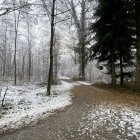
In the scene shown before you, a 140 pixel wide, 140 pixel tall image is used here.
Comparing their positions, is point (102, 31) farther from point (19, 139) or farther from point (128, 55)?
point (19, 139)

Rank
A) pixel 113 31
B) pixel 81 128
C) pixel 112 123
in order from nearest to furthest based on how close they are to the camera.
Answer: pixel 81 128
pixel 112 123
pixel 113 31

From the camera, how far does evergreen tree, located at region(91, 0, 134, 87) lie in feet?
54.5

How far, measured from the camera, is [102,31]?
60.0 feet

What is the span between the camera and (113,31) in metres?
17.1

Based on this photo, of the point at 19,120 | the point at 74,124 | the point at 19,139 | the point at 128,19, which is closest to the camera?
the point at 19,139

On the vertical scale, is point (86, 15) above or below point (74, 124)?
above

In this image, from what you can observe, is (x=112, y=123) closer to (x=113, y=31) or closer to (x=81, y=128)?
(x=81, y=128)

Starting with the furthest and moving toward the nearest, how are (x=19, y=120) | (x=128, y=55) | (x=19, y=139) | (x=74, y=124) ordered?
(x=128, y=55) → (x=19, y=120) → (x=74, y=124) → (x=19, y=139)

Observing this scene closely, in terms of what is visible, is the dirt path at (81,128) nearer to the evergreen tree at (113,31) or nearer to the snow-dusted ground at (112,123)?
the snow-dusted ground at (112,123)

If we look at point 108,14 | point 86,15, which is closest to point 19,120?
point 108,14

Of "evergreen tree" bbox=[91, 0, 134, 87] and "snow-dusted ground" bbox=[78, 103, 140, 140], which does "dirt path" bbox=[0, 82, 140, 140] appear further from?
"evergreen tree" bbox=[91, 0, 134, 87]

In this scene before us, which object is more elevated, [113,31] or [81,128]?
[113,31]

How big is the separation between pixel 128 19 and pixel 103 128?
12.0 meters

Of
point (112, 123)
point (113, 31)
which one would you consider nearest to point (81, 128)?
point (112, 123)
